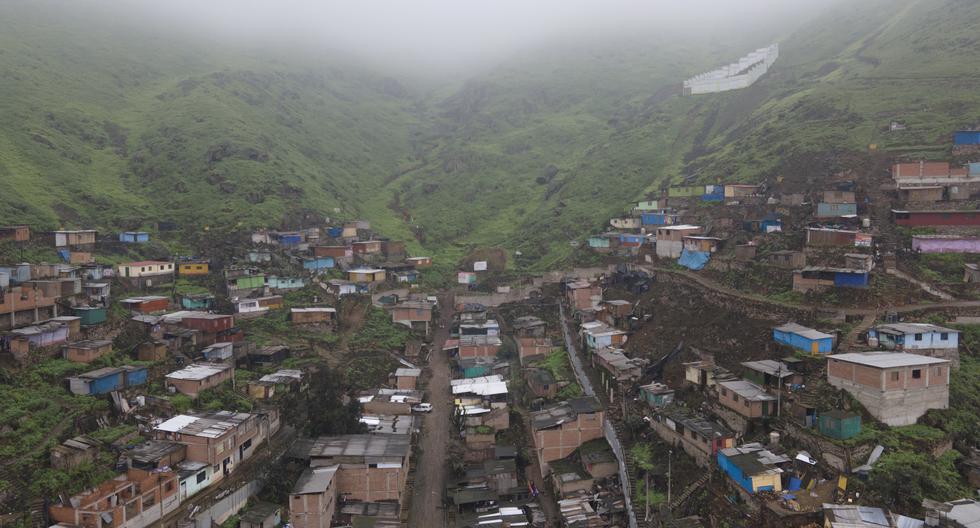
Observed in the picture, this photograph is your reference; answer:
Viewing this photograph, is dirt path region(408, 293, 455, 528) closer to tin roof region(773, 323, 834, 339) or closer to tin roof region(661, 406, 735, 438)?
tin roof region(661, 406, 735, 438)

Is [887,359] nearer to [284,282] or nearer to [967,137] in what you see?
[967,137]

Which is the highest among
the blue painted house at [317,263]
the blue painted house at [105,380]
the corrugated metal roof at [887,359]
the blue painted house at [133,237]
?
the blue painted house at [133,237]

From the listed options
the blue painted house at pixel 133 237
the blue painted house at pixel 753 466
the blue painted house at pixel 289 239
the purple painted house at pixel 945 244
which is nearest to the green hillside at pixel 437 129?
the blue painted house at pixel 133 237

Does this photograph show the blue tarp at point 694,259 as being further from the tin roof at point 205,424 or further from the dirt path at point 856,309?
the tin roof at point 205,424

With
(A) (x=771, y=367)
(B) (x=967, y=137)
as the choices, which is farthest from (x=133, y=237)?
(B) (x=967, y=137)

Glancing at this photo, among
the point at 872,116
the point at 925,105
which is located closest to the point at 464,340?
the point at 872,116

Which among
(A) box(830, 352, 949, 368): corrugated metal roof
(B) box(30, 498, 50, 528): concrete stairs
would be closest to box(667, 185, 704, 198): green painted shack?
(A) box(830, 352, 949, 368): corrugated metal roof
